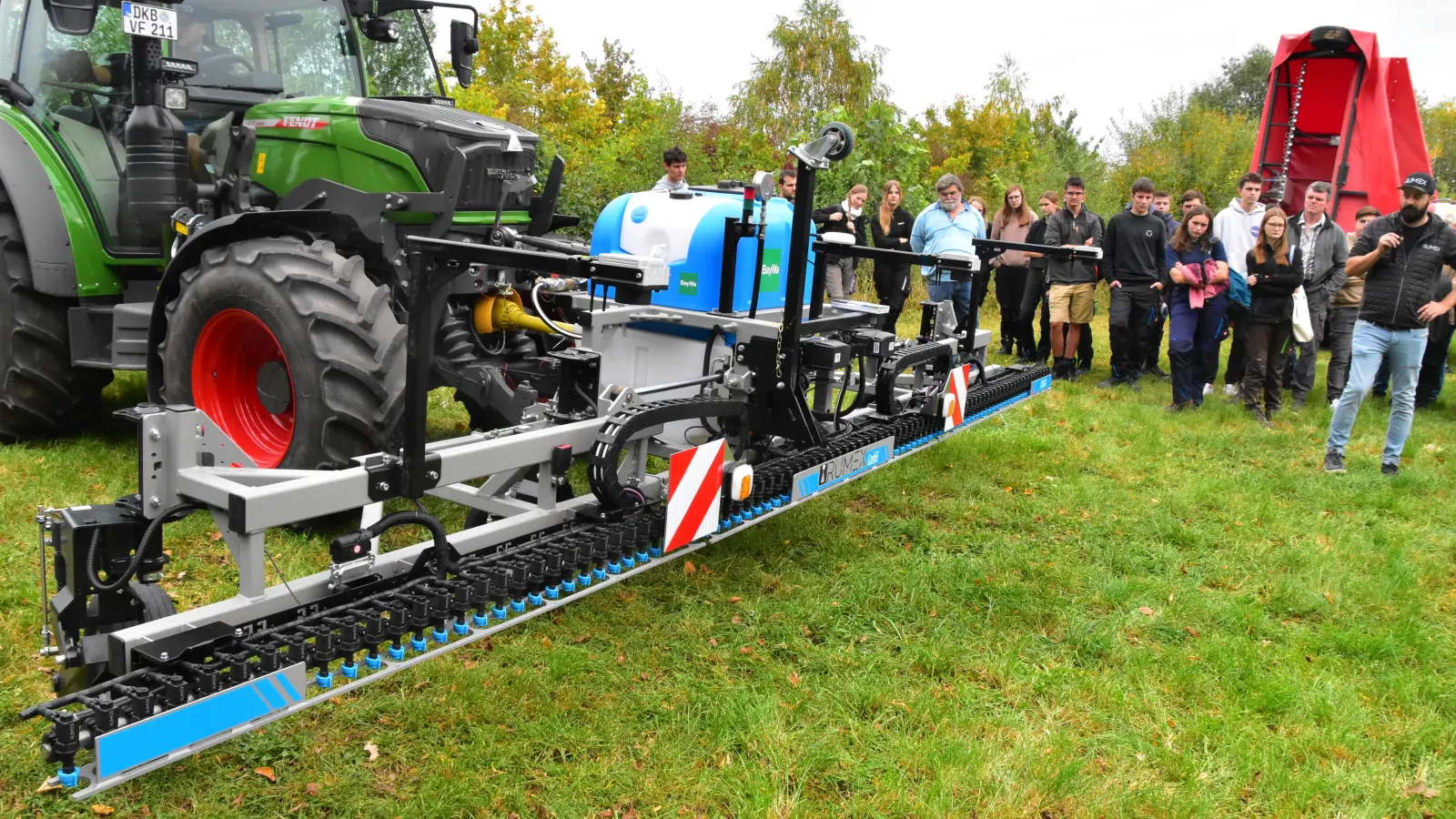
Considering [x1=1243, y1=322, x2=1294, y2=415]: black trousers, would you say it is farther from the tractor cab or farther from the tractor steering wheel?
the tractor steering wheel

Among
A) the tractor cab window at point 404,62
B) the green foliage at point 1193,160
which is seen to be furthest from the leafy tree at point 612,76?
the tractor cab window at point 404,62

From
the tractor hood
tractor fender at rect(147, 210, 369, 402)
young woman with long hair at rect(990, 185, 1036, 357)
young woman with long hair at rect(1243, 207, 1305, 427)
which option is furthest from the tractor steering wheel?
young woman with long hair at rect(1243, 207, 1305, 427)

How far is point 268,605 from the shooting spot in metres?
2.77

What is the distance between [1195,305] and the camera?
8672mm

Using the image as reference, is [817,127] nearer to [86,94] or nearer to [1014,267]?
[1014,267]

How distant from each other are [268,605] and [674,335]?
2626 mm

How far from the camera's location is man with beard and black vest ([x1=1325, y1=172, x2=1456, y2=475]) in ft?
22.0

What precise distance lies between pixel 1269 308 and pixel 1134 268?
4.09ft

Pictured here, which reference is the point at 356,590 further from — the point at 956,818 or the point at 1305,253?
the point at 1305,253

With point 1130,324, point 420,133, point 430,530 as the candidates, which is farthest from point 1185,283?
point 430,530

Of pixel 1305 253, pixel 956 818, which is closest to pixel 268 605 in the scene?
pixel 956 818

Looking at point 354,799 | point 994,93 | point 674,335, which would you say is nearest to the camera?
point 354,799

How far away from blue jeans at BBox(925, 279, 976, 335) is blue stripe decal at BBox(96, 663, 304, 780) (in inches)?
173

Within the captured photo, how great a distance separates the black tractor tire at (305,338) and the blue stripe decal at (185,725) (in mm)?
1873
